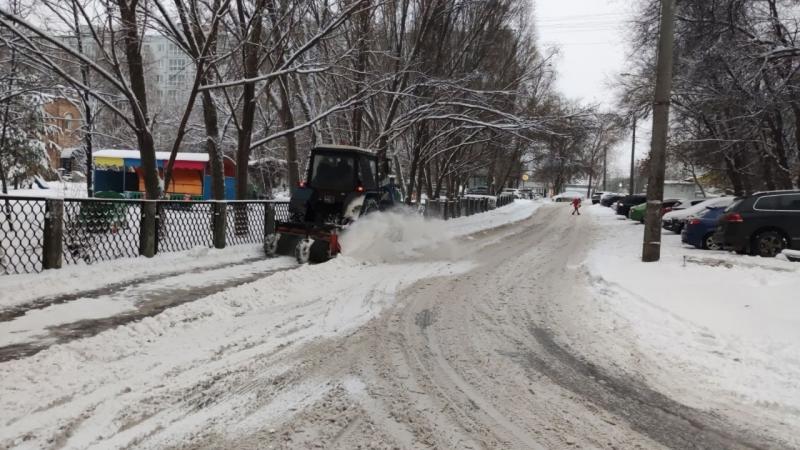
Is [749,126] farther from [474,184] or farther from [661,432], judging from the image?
[474,184]

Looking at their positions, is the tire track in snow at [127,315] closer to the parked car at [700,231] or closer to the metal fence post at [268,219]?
the metal fence post at [268,219]

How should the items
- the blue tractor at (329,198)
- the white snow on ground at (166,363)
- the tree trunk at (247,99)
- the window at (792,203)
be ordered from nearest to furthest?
the white snow on ground at (166,363) → the blue tractor at (329,198) → the window at (792,203) → the tree trunk at (247,99)

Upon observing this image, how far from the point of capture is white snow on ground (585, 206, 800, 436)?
184 inches

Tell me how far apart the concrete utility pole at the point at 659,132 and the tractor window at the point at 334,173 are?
6.63 metres

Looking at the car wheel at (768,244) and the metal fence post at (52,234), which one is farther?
the car wheel at (768,244)

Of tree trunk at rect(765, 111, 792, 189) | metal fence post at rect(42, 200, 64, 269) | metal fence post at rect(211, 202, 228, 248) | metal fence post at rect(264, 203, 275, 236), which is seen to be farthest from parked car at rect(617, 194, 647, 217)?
metal fence post at rect(42, 200, 64, 269)

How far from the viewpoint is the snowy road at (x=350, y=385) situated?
141 inches

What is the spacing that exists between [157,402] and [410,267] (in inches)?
289

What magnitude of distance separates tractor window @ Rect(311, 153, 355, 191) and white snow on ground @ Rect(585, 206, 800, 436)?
575 cm

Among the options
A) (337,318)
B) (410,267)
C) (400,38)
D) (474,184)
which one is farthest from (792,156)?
(474,184)

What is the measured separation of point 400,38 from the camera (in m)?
19.6

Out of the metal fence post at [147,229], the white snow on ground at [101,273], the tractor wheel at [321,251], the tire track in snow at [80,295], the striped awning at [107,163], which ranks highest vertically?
the striped awning at [107,163]

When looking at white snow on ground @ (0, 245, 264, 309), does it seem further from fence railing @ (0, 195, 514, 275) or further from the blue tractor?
the blue tractor

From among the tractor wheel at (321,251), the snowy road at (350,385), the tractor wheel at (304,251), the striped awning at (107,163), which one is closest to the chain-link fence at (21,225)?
the snowy road at (350,385)
